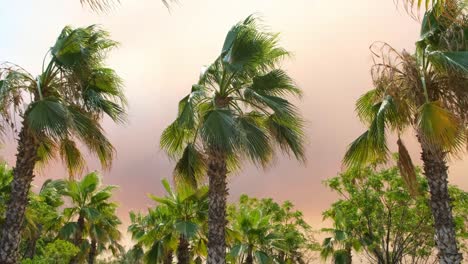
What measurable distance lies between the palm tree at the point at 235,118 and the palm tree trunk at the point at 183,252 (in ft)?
23.8

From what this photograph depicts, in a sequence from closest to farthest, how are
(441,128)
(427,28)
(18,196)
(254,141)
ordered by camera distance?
(441,128), (18,196), (427,28), (254,141)

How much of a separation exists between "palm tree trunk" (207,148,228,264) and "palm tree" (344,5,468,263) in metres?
4.13

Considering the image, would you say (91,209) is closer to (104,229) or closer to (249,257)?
(104,229)

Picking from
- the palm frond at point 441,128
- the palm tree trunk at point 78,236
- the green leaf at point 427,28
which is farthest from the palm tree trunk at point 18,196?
the palm tree trunk at point 78,236

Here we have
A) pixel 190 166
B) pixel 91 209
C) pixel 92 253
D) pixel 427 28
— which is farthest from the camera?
pixel 92 253

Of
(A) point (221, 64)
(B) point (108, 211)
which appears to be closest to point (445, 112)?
(A) point (221, 64)

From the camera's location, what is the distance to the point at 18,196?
479 inches

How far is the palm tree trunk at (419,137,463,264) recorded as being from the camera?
11227mm

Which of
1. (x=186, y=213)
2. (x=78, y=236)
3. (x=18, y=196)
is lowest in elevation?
(x=18, y=196)

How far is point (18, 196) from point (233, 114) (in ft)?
20.4

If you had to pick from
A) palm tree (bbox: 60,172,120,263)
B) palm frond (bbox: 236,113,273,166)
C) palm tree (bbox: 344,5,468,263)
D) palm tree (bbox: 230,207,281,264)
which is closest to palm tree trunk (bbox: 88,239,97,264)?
palm tree (bbox: 60,172,120,263)

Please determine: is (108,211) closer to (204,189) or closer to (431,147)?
(204,189)

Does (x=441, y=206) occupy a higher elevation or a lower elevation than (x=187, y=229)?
lower

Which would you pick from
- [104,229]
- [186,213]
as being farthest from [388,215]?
[104,229]
